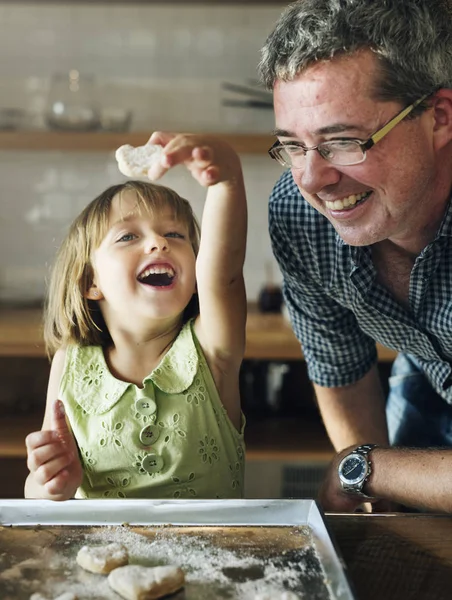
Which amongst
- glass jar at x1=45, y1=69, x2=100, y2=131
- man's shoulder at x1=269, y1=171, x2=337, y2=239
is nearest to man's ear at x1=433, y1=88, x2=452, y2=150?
man's shoulder at x1=269, y1=171, x2=337, y2=239

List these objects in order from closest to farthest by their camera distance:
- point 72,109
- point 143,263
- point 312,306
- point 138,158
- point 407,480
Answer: point 138,158 < point 143,263 < point 407,480 < point 312,306 < point 72,109

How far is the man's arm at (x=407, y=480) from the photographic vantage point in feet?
3.68

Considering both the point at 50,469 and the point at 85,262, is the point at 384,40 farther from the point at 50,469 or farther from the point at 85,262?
the point at 50,469

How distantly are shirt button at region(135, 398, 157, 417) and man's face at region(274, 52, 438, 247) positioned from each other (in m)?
0.38

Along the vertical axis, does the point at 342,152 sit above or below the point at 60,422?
above

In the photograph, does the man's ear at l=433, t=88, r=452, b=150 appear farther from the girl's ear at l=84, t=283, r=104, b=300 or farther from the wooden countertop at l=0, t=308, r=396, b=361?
the girl's ear at l=84, t=283, r=104, b=300

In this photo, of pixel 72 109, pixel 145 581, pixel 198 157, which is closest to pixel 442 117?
pixel 198 157

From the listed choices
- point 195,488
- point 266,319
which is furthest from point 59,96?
point 195,488

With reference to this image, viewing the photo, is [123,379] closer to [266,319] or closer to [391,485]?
[391,485]

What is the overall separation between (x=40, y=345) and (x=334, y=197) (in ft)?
1.63

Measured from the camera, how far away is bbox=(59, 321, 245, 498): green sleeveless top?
1.06 meters

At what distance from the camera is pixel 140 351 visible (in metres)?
1.10

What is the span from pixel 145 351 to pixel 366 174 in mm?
405

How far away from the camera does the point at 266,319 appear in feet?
5.51
